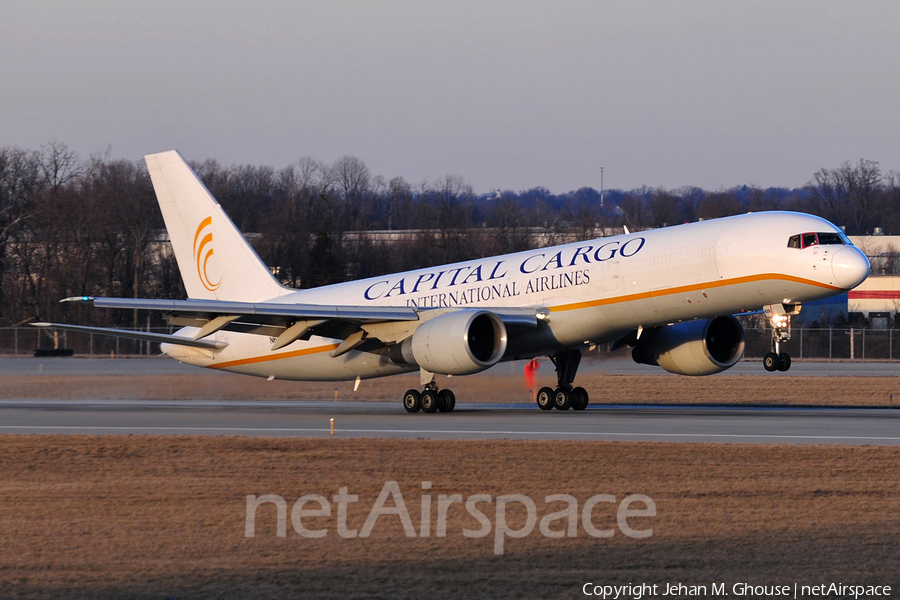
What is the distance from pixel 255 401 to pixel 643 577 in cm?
2670

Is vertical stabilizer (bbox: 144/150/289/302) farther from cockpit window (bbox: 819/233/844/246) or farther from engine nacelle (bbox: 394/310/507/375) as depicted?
cockpit window (bbox: 819/233/844/246)

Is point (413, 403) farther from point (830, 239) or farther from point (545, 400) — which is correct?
→ point (830, 239)

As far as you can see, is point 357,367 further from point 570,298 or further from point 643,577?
point 643,577

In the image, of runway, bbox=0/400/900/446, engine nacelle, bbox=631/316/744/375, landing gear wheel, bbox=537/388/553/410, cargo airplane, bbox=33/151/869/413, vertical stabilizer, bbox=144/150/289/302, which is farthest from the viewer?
vertical stabilizer, bbox=144/150/289/302

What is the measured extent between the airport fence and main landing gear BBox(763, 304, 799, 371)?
3391 cm

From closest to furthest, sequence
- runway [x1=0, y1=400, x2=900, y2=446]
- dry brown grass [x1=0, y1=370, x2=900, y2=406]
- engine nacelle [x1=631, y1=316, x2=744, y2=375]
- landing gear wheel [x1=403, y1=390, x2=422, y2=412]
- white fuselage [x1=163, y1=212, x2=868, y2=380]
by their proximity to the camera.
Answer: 1. runway [x1=0, y1=400, x2=900, y2=446]
2. white fuselage [x1=163, y1=212, x2=868, y2=380]
3. landing gear wheel [x1=403, y1=390, x2=422, y2=412]
4. engine nacelle [x1=631, y1=316, x2=744, y2=375]
5. dry brown grass [x1=0, y1=370, x2=900, y2=406]

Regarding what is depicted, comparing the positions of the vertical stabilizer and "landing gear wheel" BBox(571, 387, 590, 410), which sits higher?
the vertical stabilizer

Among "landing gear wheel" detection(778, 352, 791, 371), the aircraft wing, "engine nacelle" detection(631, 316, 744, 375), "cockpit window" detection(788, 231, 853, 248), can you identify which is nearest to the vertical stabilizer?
the aircraft wing

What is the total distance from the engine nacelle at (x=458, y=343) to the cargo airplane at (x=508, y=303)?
0.11ft

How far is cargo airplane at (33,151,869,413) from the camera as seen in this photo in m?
24.8

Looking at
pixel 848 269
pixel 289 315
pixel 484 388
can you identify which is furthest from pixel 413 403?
pixel 848 269

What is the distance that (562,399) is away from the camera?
29906 millimetres

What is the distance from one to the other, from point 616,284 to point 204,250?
1342 centimetres

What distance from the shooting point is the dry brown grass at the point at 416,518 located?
961 centimetres
